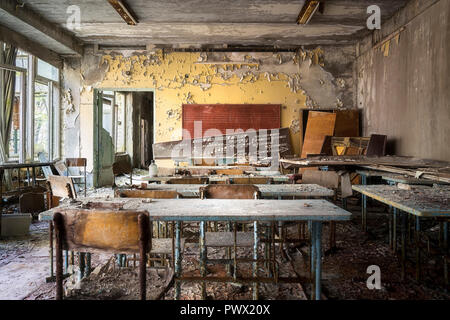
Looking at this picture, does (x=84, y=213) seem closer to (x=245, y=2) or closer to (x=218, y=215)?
(x=218, y=215)

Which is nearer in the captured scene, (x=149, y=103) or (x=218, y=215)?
(x=218, y=215)

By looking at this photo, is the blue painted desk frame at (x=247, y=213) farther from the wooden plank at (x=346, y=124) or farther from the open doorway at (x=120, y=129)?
the open doorway at (x=120, y=129)

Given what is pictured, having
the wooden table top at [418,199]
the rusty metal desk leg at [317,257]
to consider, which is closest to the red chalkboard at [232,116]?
the wooden table top at [418,199]

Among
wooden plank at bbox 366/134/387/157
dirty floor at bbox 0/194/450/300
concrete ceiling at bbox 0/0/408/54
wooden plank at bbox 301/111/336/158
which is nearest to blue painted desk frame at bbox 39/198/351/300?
dirty floor at bbox 0/194/450/300

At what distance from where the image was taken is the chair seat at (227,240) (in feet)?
7.23

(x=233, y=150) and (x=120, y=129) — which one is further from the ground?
(x=120, y=129)

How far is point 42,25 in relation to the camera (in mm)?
5891

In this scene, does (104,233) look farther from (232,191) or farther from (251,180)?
(251,180)

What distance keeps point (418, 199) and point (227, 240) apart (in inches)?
54.9

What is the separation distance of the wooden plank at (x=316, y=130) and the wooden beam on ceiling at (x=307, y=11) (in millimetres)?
2193

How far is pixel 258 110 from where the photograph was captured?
7445 mm

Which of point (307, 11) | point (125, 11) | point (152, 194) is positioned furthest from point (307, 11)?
point (152, 194)
